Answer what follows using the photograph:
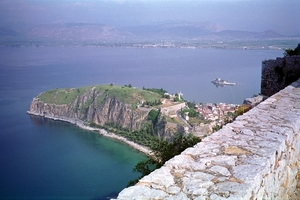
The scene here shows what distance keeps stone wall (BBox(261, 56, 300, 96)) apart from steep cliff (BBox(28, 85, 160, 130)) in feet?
137

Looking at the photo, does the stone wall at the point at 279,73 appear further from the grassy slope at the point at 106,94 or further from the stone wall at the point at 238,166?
the grassy slope at the point at 106,94

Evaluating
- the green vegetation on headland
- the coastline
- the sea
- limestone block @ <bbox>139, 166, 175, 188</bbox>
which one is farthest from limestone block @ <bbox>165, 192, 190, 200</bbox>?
the green vegetation on headland

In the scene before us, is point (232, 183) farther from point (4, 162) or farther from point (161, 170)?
point (4, 162)

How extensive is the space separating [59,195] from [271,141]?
1127 inches

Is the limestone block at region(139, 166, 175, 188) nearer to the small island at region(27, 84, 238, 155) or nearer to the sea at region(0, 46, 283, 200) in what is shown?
the sea at region(0, 46, 283, 200)

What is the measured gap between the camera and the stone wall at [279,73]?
5.48 m

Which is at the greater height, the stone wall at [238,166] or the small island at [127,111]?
the stone wall at [238,166]

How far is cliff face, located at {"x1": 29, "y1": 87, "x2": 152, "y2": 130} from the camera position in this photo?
5106 centimetres

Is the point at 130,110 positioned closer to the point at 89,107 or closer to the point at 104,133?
the point at 104,133

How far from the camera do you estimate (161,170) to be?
1.80 meters

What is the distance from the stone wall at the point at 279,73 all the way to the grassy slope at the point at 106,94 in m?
44.2

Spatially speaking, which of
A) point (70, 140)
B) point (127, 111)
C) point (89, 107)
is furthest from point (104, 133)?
point (89, 107)

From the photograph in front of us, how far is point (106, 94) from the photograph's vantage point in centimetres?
5625

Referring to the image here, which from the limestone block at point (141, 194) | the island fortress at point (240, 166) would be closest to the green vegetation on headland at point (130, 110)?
the island fortress at point (240, 166)
